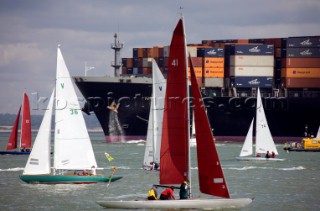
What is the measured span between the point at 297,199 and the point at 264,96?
229ft

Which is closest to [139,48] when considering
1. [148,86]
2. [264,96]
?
[148,86]

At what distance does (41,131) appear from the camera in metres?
46.3

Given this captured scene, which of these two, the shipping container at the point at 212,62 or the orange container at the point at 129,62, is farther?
the orange container at the point at 129,62

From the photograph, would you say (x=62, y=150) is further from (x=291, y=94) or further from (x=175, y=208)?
(x=291, y=94)

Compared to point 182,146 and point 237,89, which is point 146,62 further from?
point 182,146

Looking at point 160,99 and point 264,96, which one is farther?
point 264,96

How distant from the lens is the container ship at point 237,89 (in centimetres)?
10825

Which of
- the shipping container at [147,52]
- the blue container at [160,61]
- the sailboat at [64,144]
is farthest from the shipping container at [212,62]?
the sailboat at [64,144]

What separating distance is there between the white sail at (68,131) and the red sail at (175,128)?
1211 cm

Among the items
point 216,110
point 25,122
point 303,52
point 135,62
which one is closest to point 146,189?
point 25,122

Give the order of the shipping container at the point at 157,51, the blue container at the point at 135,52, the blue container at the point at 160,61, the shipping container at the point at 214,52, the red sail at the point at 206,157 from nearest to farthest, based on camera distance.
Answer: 1. the red sail at the point at 206,157
2. the shipping container at the point at 214,52
3. the blue container at the point at 160,61
4. the shipping container at the point at 157,51
5. the blue container at the point at 135,52

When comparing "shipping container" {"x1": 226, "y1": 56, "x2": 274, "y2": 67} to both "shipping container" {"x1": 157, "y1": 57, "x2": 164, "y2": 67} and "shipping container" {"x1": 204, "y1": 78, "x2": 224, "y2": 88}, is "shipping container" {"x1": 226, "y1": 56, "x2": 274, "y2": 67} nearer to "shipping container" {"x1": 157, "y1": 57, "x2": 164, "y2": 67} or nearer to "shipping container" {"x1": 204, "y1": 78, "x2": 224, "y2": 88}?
"shipping container" {"x1": 204, "y1": 78, "x2": 224, "y2": 88}

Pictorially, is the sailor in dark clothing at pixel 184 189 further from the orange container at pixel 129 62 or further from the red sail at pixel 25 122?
the orange container at pixel 129 62

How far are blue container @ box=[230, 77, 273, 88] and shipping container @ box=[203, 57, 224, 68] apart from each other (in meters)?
3.21
